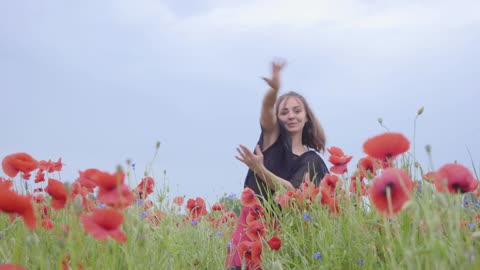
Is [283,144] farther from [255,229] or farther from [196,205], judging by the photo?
[255,229]

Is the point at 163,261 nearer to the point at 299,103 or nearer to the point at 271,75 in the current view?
the point at 271,75

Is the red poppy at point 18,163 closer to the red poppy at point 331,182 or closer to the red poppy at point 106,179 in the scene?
the red poppy at point 106,179

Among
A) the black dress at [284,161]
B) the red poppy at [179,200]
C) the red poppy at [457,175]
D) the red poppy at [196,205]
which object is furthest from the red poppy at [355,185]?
the red poppy at [179,200]

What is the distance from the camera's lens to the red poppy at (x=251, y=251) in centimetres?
286

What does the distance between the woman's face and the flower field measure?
985 mm

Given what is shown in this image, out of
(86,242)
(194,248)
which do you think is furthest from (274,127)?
(86,242)

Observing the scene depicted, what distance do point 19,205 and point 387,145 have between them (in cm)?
120

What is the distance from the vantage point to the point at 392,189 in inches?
66.9

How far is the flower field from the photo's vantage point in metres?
1.71

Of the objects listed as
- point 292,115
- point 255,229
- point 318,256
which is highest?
point 292,115

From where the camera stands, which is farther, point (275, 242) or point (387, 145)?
point (275, 242)

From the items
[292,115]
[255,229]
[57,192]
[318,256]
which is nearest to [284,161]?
[292,115]

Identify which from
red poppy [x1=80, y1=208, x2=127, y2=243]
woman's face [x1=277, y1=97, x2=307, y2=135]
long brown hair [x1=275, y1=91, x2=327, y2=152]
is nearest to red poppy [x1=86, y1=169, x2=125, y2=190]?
red poppy [x1=80, y1=208, x2=127, y2=243]

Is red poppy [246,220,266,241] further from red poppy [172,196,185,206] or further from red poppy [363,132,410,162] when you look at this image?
red poppy [172,196,185,206]
